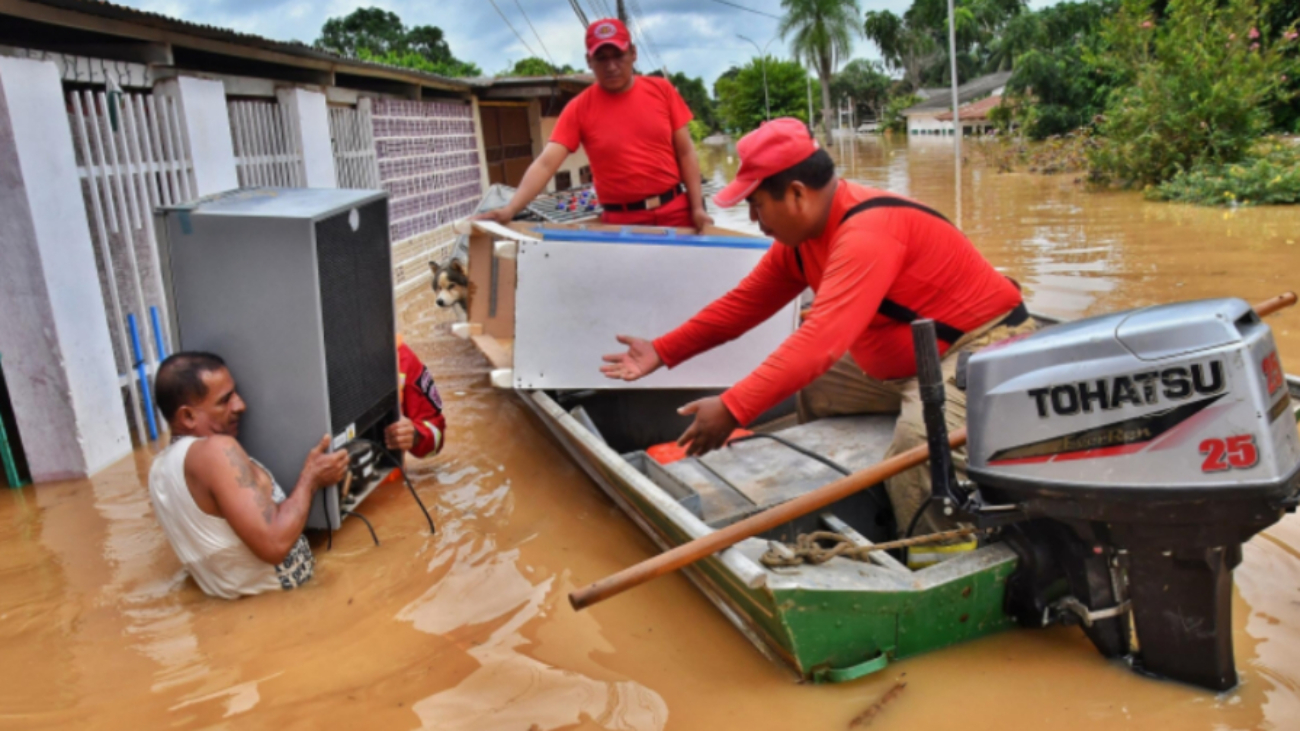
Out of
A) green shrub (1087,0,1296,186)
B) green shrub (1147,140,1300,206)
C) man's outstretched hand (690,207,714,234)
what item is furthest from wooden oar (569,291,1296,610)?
green shrub (1087,0,1296,186)

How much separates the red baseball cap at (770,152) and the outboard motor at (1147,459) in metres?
0.89

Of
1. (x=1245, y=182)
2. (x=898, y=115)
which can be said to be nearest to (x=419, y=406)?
(x=1245, y=182)

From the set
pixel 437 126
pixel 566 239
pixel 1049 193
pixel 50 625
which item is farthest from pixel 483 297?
pixel 1049 193

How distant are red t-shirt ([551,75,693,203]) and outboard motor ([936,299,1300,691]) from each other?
327 centimetres

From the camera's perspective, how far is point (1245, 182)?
14117 millimetres

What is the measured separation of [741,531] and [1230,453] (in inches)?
47.1

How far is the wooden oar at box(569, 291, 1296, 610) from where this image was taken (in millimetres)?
2512

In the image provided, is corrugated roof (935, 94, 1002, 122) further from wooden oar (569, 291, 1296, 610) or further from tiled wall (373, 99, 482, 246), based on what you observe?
wooden oar (569, 291, 1296, 610)

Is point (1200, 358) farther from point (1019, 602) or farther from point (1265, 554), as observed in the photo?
point (1265, 554)

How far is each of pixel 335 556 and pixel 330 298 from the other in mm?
1145

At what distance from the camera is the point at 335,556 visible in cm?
391

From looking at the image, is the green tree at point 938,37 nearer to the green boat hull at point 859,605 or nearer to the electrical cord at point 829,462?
the electrical cord at point 829,462

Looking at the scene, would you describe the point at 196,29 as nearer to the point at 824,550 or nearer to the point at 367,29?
the point at 824,550

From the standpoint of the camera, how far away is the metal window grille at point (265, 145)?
283 inches
